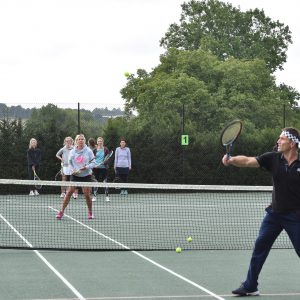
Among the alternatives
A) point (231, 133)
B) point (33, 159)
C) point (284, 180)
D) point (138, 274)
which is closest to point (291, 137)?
point (284, 180)

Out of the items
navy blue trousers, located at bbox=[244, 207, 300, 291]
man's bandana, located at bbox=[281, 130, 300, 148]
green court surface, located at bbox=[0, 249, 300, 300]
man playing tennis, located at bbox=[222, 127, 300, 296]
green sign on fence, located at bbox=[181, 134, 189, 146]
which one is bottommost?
green court surface, located at bbox=[0, 249, 300, 300]

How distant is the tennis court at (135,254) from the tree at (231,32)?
111 ft

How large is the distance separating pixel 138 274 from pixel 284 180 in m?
2.27

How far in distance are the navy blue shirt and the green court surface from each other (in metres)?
0.90

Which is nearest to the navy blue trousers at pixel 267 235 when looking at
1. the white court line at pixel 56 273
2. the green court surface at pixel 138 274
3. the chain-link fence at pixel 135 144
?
the green court surface at pixel 138 274

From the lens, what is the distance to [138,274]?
29.1 ft

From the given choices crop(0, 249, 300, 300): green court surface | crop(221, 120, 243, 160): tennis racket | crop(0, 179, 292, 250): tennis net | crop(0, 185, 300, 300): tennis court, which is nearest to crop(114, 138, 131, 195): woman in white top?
crop(0, 179, 292, 250): tennis net

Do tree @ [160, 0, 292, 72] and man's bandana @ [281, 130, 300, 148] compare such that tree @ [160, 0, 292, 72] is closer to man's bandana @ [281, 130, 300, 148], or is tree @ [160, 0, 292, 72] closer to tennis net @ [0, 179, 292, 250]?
tennis net @ [0, 179, 292, 250]

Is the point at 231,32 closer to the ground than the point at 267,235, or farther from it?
farther from it

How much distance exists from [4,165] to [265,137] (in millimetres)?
8628

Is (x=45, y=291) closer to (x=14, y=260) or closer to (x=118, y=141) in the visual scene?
(x=14, y=260)

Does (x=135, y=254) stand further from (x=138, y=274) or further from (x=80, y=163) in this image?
(x=80, y=163)

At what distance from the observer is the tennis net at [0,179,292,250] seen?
1159cm

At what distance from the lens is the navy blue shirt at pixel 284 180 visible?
24.3 ft
